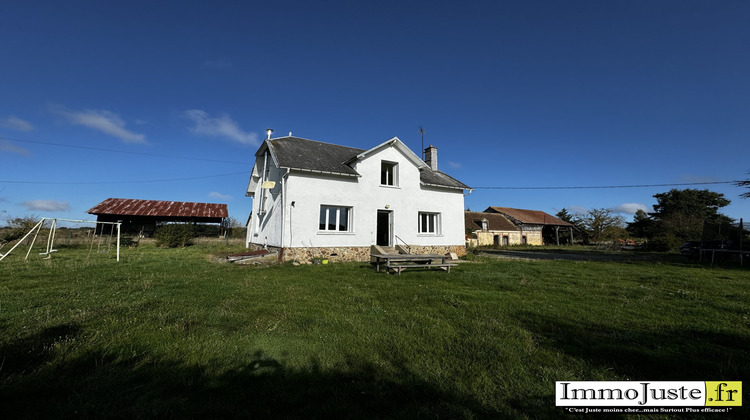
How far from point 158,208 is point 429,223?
91.7 ft

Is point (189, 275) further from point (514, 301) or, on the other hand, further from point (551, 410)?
point (551, 410)

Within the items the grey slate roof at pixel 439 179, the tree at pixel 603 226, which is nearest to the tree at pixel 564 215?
the tree at pixel 603 226

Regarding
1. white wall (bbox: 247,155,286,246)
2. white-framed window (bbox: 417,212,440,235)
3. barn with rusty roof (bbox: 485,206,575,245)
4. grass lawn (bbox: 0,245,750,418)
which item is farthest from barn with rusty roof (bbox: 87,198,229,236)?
barn with rusty roof (bbox: 485,206,575,245)

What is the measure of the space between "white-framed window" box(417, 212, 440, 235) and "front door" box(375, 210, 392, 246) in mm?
2109

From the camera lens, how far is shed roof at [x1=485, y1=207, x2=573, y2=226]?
4156cm

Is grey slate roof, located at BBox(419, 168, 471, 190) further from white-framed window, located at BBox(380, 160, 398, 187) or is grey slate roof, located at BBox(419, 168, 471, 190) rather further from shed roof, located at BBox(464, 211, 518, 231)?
shed roof, located at BBox(464, 211, 518, 231)

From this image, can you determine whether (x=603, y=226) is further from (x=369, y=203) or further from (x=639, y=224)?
(x=369, y=203)

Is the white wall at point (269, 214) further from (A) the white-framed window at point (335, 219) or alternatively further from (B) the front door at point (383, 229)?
(B) the front door at point (383, 229)

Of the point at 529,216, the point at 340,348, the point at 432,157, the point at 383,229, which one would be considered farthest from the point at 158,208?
the point at 529,216

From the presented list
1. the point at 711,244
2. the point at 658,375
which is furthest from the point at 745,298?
the point at 711,244

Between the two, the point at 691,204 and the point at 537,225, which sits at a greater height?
the point at 691,204

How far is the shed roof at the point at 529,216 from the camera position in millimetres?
41562

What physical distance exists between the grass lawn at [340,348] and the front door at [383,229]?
9821 millimetres

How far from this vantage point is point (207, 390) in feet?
9.29
